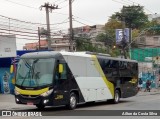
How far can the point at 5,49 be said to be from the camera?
3472 centimetres

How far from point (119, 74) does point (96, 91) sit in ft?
12.4

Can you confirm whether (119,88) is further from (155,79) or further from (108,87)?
(155,79)

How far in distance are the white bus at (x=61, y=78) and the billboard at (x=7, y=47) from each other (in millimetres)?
10413

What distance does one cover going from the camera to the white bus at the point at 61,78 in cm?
2075

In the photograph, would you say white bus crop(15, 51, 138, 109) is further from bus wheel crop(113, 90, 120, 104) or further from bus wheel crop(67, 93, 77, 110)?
bus wheel crop(113, 90, 120, 104)

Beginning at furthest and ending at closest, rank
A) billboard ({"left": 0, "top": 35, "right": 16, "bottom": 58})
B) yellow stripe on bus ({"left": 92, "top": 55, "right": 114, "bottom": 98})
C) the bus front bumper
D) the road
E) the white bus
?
billboard ({"left": 0, "top": 35, "right": 16, "bottom": 58}) → yellow stripe on bus ({"left": 92, "top": 55, "right": 114, "bottom": 98}) → the white bus → the bus front bumper → the road

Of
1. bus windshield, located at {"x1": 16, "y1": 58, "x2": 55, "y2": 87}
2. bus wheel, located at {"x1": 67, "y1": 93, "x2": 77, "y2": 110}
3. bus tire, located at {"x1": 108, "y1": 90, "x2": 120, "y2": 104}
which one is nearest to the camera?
bus windshield, located at {"x1": 16, "y1": 58, "x2": 55, "y2": 87}

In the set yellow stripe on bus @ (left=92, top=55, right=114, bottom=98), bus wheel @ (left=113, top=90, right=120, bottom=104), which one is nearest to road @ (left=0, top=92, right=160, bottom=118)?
yellow stripe on bus @ (left=92, top=55, right=114, bottom=98)

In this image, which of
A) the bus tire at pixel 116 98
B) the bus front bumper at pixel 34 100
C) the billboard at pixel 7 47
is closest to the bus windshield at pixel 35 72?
the bus front bumper at pixel 34 100

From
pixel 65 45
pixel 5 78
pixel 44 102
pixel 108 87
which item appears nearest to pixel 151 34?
pixel 65 45

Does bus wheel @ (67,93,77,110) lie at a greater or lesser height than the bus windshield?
lesser

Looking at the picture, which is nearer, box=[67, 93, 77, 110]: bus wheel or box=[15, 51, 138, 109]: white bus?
box=[15, 51, 138, 109]: white bus

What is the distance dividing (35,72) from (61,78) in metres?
1.37

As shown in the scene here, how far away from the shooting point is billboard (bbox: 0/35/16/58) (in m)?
34.6
